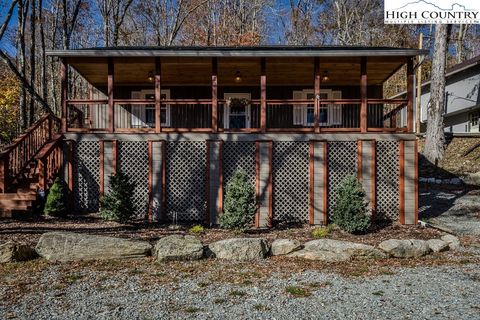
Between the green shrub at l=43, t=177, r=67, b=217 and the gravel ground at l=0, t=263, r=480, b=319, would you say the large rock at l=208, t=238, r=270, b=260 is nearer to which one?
the gravel ground at l=0, t=263, r=480, b=319

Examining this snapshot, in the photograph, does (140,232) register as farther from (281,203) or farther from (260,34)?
(260,34)

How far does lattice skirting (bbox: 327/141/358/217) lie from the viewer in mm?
10273

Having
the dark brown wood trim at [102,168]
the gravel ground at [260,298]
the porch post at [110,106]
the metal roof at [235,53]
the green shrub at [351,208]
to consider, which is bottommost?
the gravel ground at [260,298]

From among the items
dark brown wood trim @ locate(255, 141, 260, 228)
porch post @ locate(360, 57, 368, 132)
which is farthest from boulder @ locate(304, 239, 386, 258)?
porch post @ locate(360, 57, 368, 132)

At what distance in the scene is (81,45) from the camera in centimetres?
2930

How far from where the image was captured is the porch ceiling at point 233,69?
36.2 feet

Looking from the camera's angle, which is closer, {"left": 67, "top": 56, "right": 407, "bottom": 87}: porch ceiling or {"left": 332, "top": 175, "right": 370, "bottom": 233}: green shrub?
{"left": 332, "top": 175, "right": 370, "bottom": 233}: green shrub

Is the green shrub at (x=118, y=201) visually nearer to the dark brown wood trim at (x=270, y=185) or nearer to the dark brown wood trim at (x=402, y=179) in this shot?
the dark brown wood trim at (x=270, y=185)

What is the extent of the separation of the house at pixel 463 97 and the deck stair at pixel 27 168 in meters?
20.0

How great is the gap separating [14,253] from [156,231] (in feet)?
10.9

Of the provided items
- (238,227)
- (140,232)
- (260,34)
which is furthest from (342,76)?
(260,34)

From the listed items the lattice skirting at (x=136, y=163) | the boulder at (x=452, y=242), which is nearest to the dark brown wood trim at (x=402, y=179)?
the boulder at (x=452, y=242)

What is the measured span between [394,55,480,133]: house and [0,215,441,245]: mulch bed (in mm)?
15474

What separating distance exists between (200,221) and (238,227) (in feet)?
4.58
